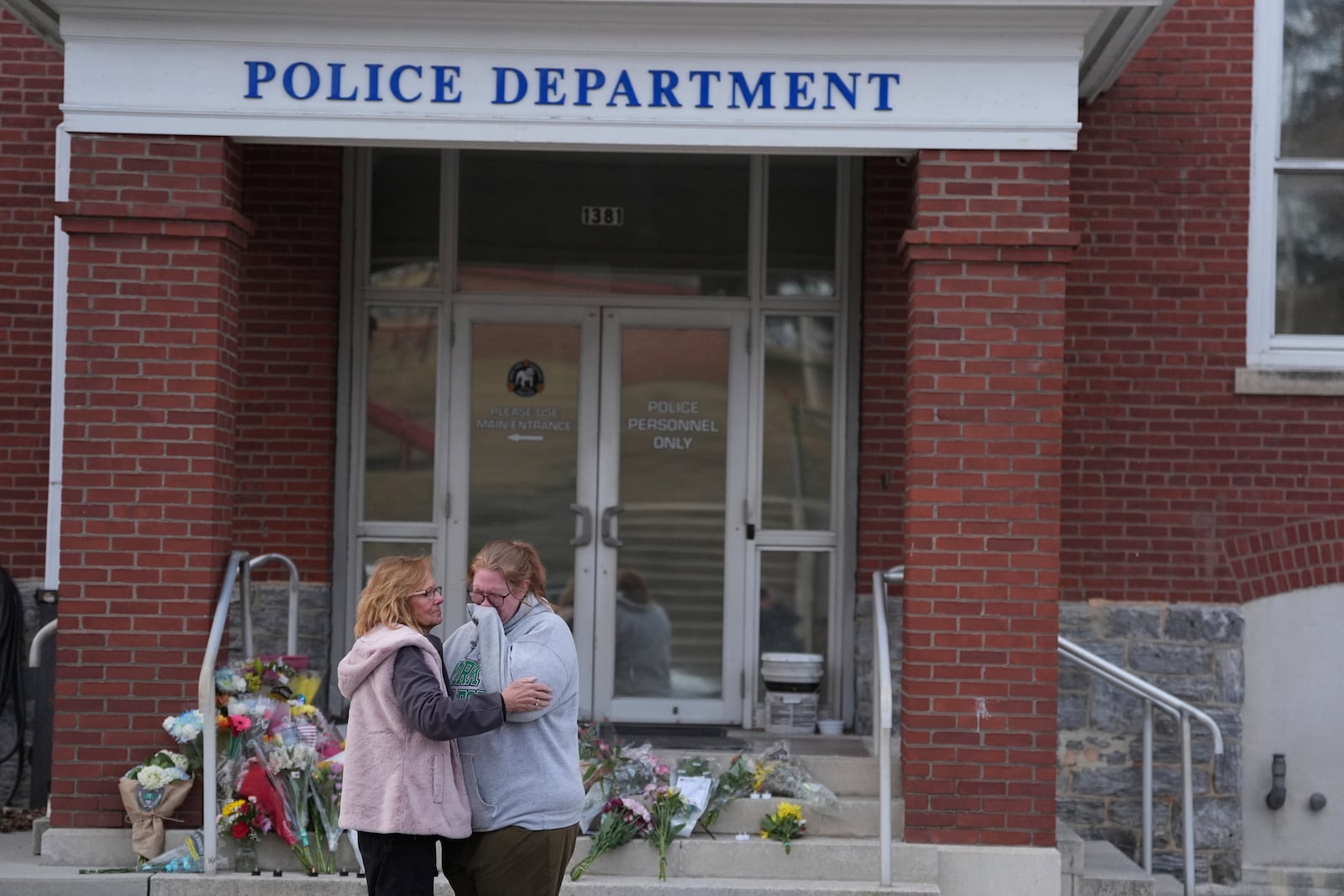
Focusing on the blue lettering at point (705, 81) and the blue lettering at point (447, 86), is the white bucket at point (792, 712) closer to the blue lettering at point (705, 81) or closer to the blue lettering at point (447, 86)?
the blue lettering at point (705, 81)

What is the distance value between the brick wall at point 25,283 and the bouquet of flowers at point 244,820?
8.60ft

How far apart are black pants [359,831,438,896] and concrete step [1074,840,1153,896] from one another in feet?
11.1

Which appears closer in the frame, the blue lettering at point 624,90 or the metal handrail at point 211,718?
the metal handrail at point 211,718

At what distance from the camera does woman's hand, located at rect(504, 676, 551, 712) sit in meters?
4.23

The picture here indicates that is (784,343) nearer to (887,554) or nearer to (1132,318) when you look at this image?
(887,554)

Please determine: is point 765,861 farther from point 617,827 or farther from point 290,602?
point 290,602

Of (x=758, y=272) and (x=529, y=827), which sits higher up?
(x=758, y=272)

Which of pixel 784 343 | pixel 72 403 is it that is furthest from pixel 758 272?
pixel 72 403

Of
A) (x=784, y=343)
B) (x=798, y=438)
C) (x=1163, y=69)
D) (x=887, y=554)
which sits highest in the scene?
(x=1163, y=69)

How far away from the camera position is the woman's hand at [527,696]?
423cm

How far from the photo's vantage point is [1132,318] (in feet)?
25.7

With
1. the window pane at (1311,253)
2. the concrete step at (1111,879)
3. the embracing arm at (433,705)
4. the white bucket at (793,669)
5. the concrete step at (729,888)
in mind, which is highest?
the window pane at (1311,253)

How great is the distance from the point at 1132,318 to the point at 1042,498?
1.94 meters

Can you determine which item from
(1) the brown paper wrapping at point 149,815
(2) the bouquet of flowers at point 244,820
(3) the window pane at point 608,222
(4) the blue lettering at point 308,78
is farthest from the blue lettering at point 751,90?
(1) the brown paper wrapping at point 149,815
